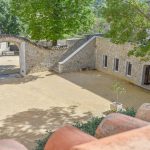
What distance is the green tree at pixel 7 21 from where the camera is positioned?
37312 millimetres

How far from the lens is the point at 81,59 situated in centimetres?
2902

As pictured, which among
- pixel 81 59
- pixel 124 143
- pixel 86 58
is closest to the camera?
pixel 124 143

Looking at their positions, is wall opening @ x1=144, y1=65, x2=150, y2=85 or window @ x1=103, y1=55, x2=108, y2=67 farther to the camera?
window @ x1=103, y1=55, x2=108, y2=67

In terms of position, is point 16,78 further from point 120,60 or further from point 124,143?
point 124,143

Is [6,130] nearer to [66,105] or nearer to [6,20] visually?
[66,105]

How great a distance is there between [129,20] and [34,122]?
8151mm

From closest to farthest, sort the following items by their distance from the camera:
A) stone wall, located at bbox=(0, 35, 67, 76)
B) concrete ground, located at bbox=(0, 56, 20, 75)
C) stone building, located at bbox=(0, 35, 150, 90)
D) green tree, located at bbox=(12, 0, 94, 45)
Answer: stone building, located at bbox=(0, 35, 150, 90) → green tree, located at bbox=(12, 0, 94, 45) → stone wall, located at bbox=(0, 35, 67, 76) → concrete ground, located at bbox=(0, 56, 20, 75)

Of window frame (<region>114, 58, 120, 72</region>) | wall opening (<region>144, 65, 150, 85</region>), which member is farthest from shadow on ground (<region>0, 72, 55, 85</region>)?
wall opening (<region>144, 65, 150, 85</region>)

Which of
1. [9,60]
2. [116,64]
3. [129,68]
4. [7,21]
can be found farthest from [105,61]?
[7,21]

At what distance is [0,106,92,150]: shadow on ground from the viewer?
1450cm

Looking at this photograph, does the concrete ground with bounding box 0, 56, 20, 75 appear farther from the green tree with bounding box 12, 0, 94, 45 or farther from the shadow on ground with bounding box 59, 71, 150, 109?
the shadow on ground with bounding box 59, 71, 150, 109

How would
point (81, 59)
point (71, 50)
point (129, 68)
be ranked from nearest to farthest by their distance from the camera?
point (129, 68) < point (81, 59) < point (71, 50)

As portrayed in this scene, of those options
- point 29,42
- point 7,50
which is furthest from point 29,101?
point 7,50

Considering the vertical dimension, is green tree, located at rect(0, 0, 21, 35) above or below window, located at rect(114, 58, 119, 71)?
above
